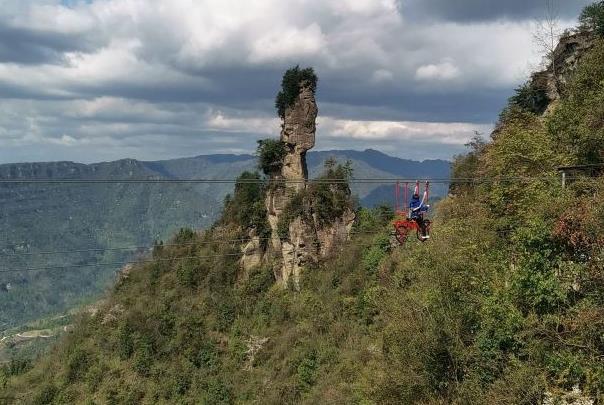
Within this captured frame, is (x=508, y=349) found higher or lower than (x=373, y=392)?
higher

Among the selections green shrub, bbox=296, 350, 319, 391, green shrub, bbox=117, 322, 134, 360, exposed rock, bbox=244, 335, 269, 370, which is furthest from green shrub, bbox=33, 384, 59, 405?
green shrub, bbox=296, 350, 319, 391

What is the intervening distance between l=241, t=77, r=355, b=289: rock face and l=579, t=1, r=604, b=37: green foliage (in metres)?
23.6

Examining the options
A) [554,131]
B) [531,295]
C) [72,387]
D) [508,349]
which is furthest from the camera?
[72,387]

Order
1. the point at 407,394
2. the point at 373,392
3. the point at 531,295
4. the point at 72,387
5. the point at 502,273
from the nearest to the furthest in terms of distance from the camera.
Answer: the point at 531,295 < the point at 502,273 < the point at 407,394 < the point at 373,392 < the point at 72,387

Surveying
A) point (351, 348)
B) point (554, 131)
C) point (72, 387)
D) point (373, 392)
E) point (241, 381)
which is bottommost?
point (72, 387)

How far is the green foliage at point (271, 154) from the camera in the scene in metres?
50.5

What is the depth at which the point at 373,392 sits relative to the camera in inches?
1028

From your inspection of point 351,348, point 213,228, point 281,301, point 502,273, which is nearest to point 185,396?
point 281,301

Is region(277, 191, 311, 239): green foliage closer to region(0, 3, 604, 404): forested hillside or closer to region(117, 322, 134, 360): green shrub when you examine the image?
region(0, 3, 604, 404): forested hillside

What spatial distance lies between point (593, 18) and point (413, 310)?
2603 centimetres

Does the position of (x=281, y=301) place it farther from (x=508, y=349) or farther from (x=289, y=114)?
(x=508, y=349)

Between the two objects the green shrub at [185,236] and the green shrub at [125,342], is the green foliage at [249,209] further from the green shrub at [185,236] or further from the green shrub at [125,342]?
the green shrub at [125,342]

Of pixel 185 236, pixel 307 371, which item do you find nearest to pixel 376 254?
pixel 307 371

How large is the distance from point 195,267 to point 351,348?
23.4m
